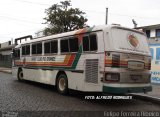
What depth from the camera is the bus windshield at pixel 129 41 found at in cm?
1008

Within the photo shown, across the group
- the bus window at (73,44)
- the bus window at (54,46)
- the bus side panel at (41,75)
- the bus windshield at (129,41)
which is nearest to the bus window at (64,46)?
the bus window at (73,44)

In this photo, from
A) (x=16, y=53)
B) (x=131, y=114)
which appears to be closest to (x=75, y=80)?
(x=131, y=114)

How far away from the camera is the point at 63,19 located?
159 feet

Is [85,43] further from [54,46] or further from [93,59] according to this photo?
[54,46]

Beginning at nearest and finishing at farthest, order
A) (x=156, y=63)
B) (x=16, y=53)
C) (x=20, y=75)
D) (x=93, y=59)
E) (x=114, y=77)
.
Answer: (x=114, y=77) < (x=93, y=59) < (x=156, y=63) < (x=20, y=75) < (x=16, y=53)

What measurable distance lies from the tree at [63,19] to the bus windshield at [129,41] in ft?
122

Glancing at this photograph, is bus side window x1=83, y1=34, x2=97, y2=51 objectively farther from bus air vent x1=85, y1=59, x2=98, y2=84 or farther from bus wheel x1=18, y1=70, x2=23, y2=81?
bus wheel x1=18, y1=70, x2=23, y2=81

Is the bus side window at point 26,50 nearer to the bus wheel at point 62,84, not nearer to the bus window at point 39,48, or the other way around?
the bus window at point 39,48

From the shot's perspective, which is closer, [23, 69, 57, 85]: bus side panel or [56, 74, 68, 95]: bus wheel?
[56, 74, 68, 95]: bus wheel

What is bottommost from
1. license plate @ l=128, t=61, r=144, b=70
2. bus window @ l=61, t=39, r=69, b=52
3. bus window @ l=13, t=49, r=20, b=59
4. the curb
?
the curb

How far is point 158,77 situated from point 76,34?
6569 mm

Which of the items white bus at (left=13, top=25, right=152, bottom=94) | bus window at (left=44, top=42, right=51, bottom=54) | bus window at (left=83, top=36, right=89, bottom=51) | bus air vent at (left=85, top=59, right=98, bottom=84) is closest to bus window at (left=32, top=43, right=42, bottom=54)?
bus window at (left=44, top=42, right=51, bottom=54)

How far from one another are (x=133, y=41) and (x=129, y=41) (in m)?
0.27

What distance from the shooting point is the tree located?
4834 cm
